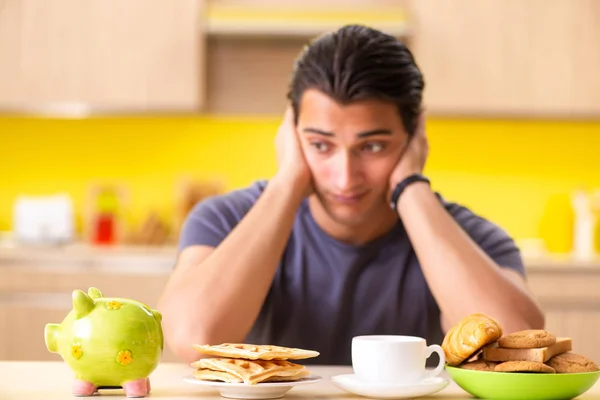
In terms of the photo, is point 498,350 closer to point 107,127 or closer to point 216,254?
point 216,254

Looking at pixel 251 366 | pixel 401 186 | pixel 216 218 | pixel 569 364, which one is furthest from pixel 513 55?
pixel 251 366

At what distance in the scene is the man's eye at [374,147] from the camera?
170cm

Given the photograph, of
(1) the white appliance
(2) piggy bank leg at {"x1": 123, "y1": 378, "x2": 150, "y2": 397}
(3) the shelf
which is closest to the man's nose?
(2) piggy bank leg at {"x1": 123, "y1": 378, "x2": 150, "y2": 397}

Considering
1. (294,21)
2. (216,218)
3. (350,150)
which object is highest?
(294,21)

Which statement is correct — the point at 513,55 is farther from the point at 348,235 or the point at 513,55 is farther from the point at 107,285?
the point at 348,235

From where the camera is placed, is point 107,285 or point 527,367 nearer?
point 527,367

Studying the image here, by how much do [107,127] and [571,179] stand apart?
202 centimetres

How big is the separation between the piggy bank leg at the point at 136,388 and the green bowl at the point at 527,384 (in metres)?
0.38

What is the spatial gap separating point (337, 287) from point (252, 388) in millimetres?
748

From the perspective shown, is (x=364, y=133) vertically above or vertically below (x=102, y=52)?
below

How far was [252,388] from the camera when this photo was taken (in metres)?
1.01

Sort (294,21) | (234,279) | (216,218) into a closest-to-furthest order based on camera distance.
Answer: (234,279) < (216,218) < (294,21)

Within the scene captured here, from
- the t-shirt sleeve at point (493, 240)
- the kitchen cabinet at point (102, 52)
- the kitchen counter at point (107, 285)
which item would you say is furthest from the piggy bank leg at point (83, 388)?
the kitchen cabinet at point (102, 52)

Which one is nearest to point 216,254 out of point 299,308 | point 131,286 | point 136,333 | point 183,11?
point 299,308
